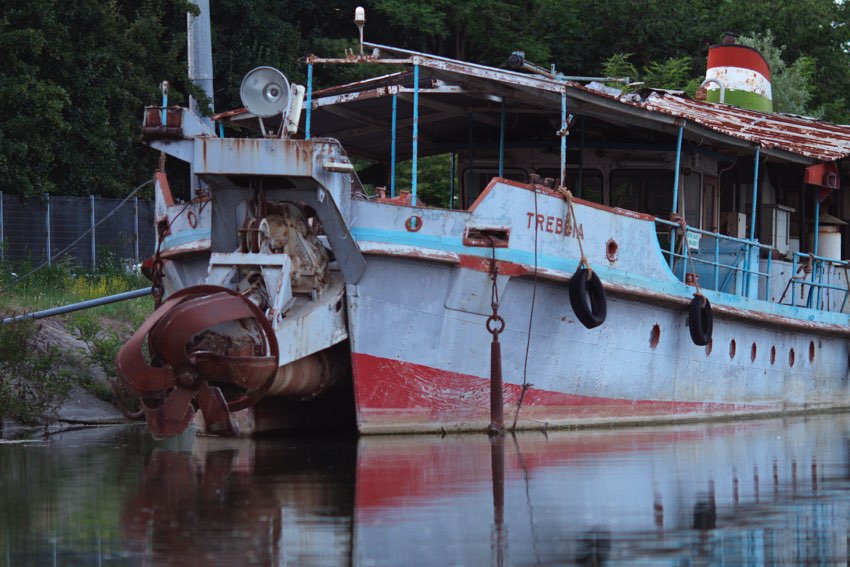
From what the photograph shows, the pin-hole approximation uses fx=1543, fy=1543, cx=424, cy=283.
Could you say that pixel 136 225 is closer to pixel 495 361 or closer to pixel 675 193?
pixel 675 193

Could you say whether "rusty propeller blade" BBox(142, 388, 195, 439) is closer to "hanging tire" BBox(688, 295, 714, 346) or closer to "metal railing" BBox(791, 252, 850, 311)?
"hanging tire" BBox(688, 295, 714, 346)

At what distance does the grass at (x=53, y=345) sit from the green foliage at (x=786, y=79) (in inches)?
735

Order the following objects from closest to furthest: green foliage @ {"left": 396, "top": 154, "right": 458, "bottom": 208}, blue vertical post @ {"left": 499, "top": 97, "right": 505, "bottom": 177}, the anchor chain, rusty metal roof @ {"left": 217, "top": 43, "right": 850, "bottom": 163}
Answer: the anchor chain
rusty metal roof @ {"left": 217, "top": 43, "right": 850, "bottom": 163}
blue vertical post @ {"left": 499, "top": 97, "right": 505, "bottom": 177}
green foliage @ {"left": 396, "top": 154, "right": 458, "bottom": 208}

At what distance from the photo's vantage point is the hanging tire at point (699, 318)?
16.1 metres

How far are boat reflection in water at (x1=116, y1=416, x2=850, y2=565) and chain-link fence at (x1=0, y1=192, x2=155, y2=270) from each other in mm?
11611

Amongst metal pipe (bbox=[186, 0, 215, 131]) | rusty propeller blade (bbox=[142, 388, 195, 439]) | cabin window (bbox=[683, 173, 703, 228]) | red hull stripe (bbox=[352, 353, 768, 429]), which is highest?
metal pipe (bbox=[186, 0, 215, 131])

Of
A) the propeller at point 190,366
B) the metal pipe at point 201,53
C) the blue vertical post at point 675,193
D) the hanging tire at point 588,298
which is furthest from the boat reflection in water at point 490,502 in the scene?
the metal pipe at point 201,53

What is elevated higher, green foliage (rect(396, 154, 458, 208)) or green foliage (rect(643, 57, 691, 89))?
green foliage (rect(643, 57, 691, 89))

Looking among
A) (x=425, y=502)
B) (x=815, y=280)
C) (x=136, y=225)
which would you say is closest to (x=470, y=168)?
(x=815, y=280)

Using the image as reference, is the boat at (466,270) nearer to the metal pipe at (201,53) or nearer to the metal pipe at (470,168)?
the metal pipe at (470,168)

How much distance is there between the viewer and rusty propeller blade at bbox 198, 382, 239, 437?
39.6ft

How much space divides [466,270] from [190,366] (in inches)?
116

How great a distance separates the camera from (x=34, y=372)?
50.2 ft

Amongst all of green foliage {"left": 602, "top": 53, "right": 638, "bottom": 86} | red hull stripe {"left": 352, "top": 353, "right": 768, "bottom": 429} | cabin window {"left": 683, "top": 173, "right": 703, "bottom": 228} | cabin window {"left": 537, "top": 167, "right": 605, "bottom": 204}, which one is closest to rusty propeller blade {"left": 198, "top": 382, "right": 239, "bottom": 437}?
red hull stripe {"left": 352, "top": 353, "right": 768, "bottom": 429}
